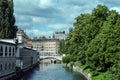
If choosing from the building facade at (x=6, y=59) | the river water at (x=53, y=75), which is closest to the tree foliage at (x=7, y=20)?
the river water at (x=53, y=75)

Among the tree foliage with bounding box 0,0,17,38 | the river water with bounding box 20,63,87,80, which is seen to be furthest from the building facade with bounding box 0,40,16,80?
the tree foliage with bounding box 0,0,17,38

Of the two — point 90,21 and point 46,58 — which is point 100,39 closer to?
point 90,21

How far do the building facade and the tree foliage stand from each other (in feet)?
65.7

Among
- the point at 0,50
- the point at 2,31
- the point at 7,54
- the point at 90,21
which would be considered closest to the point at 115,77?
the point at 0,50

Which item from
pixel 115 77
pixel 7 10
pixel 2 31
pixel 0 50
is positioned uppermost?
pixel 7 10

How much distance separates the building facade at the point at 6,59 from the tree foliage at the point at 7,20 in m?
20.0

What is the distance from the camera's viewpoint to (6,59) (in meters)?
52.8

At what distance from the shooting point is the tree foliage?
258 ft

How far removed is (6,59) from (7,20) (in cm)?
2892

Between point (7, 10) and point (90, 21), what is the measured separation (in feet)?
81.7

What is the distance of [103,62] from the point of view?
4753 cm

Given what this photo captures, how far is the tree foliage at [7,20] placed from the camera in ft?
258

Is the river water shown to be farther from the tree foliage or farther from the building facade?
the tree foliage

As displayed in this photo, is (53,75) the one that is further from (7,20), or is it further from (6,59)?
(6,59)
